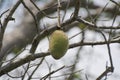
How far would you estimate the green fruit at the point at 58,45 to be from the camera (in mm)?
1644

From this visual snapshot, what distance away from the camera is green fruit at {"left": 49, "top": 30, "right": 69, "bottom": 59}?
1644mm

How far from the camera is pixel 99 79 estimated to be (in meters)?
1.96

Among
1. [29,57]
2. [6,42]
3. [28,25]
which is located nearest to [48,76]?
[29,57]

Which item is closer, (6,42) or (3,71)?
(3,71)

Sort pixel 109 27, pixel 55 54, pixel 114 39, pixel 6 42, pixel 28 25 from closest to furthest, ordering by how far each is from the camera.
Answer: pixel 55 54 → pixel 109 27 → pixel 114 39 → pixel 6 42 → pixel 28 25

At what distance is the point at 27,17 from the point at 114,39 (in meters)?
3.84

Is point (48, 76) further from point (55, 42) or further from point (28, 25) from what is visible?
point (28, 25)

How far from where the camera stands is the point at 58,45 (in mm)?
1653

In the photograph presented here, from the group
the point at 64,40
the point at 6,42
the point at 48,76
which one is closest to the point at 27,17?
the point at 6,42

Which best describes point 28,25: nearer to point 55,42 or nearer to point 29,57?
point 29,57

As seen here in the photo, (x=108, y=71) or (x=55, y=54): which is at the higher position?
(x=55, y=54)

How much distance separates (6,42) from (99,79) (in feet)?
11.0

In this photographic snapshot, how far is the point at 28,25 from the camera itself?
5.67 metres

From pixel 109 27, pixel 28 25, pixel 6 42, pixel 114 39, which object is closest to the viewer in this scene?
pixel 109 27
